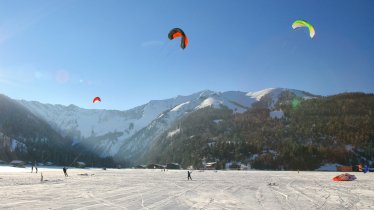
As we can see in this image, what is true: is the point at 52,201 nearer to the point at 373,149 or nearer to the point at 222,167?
the point at 222,167

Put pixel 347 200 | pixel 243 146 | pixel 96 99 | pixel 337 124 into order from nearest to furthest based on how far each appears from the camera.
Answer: pixel 347 200, pixel 96 99, pixel 243 146, pixel 337 124

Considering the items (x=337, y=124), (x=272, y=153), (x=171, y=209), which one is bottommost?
(x=171, y=209)

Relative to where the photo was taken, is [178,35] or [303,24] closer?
[178,35]

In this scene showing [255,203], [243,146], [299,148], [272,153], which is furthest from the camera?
[243,146]

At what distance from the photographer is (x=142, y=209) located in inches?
→ 750

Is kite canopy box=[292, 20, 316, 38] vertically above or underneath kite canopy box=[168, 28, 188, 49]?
above

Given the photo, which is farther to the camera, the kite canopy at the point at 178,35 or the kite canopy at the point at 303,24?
the kite canopy at the point at 303,24

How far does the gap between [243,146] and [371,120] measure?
2898 inches

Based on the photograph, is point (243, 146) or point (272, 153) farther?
point (243, 146)

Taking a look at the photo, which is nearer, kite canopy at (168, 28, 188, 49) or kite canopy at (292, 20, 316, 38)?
kite canopy at (168, 28, 188, 49)

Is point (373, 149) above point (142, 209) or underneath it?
above

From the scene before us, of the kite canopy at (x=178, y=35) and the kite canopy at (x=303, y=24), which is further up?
the kite canopy at (x=303, y=24)

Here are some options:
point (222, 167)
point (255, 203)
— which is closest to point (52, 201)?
point (255, 203)

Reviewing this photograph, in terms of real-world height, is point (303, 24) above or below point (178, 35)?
above
